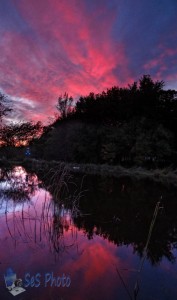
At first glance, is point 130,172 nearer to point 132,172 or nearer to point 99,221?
point 132,172

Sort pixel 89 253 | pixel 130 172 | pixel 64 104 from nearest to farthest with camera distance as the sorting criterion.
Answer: pixel 89 253, pixel 130 172, pixel 64 104

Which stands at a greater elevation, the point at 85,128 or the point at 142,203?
the point at 85,128

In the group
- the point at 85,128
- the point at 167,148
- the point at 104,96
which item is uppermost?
the point at 104,96

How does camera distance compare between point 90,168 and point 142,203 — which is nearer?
point 142,203

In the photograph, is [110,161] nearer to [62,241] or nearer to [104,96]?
[104,96]

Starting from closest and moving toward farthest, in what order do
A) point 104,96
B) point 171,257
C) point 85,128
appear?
point 171,257
point 85,128
point 104,96

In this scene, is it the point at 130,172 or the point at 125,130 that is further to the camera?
the point at 125,130

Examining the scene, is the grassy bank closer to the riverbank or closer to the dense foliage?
the riverbank

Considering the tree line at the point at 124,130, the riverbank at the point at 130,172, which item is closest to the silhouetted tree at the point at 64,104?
the tree line at the point at 124,130

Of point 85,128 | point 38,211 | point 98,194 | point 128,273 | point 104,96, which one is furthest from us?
point 104,96

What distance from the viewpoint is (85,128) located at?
91.2ft

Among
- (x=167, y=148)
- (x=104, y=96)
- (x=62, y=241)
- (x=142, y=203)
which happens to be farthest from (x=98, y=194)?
(x=104, y=96)

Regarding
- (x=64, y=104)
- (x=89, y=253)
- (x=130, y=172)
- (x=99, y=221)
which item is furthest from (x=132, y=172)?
(x=64, y=104)

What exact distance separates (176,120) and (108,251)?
70.7ft
